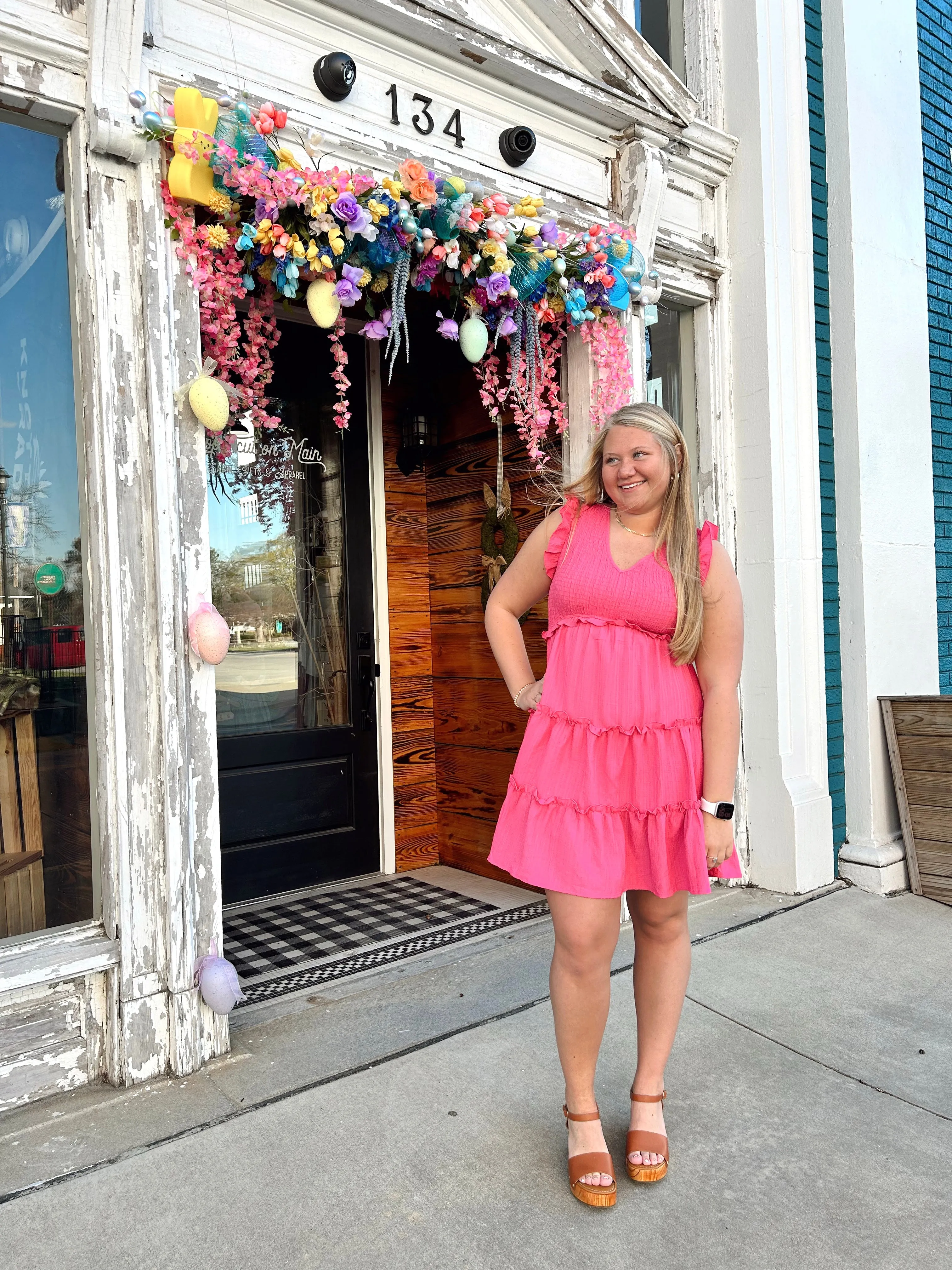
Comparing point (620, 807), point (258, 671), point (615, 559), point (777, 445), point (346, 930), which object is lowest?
point (346, 930)

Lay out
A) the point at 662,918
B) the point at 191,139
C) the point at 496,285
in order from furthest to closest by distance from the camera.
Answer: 1. the point at 496,285
2. the point at 191,139
3. the point at 662,918

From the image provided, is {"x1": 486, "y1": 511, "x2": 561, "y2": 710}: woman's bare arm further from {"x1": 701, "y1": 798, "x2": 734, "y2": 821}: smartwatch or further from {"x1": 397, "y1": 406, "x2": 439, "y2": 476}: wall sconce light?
{"x1": 397, "y1": 406, "x2": 439, "y2": 476}: wall sconce light

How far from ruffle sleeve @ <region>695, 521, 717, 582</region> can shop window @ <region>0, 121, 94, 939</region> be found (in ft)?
5.16

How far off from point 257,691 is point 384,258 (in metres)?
2.03

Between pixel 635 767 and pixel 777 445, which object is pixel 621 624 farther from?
pixel 777 445

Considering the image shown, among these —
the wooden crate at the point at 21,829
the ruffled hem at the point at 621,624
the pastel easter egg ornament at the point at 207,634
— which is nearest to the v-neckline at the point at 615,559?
the ruffled hem at the point at 621,624

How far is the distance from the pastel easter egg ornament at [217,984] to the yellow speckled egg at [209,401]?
1.40m

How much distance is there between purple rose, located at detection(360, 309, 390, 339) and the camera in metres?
2.71

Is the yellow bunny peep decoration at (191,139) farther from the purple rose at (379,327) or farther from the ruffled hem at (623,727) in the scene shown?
the ruffled hem at (623,727)

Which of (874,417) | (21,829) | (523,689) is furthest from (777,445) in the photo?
(21,829)

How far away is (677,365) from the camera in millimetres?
4137

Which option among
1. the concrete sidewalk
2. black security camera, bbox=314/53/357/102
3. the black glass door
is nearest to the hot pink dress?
the concrete sidewalk

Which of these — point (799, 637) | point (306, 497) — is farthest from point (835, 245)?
point (306, 497)

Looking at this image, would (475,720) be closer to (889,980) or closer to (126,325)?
(889,980)
